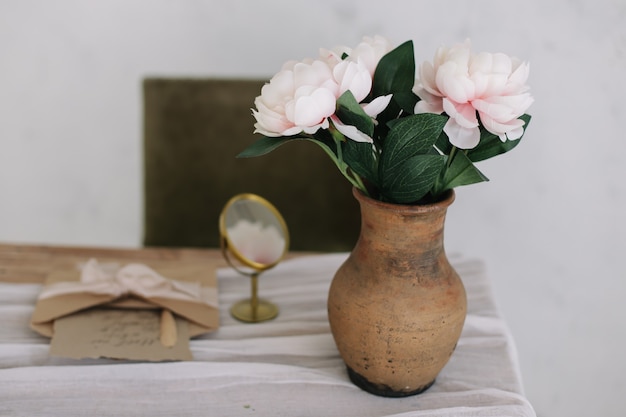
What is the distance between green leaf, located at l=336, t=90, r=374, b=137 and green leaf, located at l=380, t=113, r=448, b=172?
3cm

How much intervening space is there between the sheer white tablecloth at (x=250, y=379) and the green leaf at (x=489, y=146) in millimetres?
307

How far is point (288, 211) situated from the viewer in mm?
1568

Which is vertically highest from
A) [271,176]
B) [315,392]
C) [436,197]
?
[436,197]

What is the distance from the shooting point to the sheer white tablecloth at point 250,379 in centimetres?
91

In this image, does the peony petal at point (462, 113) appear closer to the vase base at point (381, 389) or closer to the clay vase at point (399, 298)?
the clay vase at point (399, 298)

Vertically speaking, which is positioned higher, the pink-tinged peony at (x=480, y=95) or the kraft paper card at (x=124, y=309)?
the pink-tinged peony at (x=480, y=95)

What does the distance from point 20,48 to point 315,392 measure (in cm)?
137

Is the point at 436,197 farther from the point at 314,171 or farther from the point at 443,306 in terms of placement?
the point at 314,171

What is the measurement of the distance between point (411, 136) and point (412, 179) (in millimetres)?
49

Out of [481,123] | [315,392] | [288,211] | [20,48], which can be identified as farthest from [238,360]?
[20,48]

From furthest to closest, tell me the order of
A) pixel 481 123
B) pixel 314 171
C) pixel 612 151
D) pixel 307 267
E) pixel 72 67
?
pixel 72 67 < pixel 612 151 < pixel 314 171 < pixel 307 267 < pixel 481 123

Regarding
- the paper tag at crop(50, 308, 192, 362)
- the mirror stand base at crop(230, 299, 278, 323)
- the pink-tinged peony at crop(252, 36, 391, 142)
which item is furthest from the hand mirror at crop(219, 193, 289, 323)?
the pink-tinged peony at crop(252, 36, 391, 142)

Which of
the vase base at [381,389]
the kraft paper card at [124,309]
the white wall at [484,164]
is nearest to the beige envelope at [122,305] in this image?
the kraft paper card at [124,309]

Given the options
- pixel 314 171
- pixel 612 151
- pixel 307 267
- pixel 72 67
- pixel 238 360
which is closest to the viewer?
pixel 238 360
